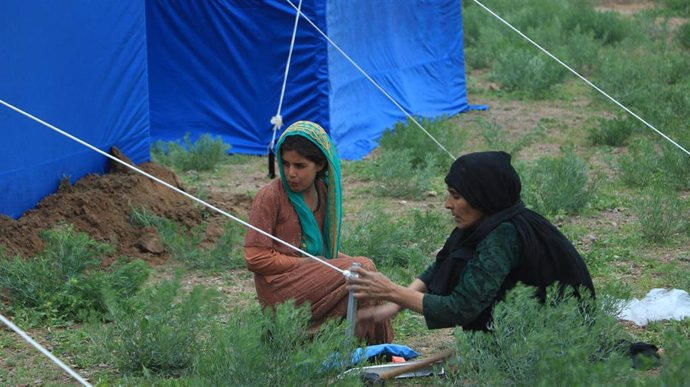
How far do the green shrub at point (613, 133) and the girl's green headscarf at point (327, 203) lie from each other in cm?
615

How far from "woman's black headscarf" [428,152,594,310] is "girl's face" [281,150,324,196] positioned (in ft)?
2.01

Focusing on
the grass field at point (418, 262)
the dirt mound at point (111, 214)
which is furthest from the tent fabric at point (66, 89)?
the grass field at point (418, 262)

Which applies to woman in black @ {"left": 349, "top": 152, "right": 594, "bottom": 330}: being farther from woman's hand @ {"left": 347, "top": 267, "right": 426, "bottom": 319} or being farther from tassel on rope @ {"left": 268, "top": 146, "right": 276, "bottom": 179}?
tassel on rope @ {"left": 268, "top": 146, "right": 276, "bottom": 179}

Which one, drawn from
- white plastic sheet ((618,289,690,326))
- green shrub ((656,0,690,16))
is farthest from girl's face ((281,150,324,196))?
green shrub ((656,0,690,16))

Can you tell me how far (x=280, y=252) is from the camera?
4.23 metres

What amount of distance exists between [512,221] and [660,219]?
3.08m

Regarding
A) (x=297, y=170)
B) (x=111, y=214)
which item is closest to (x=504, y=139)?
(x=111, y=214)

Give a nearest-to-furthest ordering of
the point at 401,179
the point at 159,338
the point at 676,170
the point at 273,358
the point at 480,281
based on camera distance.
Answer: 1. the point at 273,358
2. the point at 480,281
3. the point at 159,338
4. the point at 676,170
5. the point at 401,179

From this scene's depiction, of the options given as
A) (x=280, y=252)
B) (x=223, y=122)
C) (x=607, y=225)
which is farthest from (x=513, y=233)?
(x=223, y=122)

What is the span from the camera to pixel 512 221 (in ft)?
12.5

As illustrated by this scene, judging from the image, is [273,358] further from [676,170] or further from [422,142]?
[422,142]

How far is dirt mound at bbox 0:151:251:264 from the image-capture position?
6078mm

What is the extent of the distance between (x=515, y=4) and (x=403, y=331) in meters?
16.5

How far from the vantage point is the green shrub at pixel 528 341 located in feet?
11.0
